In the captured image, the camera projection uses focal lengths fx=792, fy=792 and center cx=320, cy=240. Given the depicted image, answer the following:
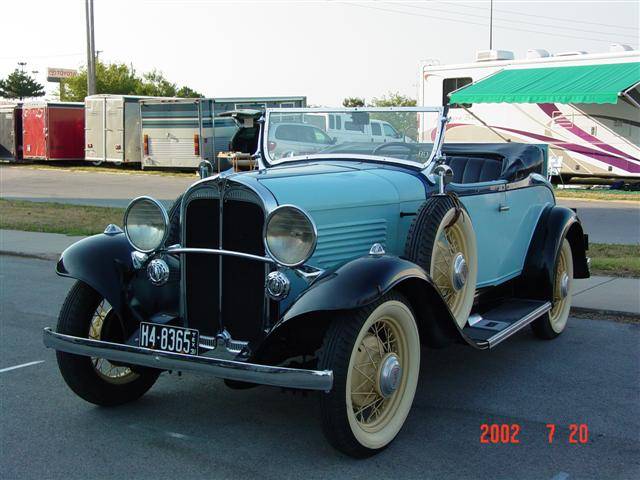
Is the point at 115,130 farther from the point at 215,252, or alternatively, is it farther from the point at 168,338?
the point at 168,338

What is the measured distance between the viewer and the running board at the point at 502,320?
496 cm

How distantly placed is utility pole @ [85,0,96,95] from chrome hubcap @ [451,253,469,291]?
29539 mm

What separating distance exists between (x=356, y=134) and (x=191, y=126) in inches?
781

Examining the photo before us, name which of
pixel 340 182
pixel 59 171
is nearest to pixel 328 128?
pixel 340 182

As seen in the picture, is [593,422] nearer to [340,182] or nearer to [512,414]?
[512,414]

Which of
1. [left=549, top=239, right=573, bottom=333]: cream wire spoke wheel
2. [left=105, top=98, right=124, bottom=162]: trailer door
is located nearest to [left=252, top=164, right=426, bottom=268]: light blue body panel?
[left=549, top=239, right=573, bottom=333]: cream wire spoke wheel

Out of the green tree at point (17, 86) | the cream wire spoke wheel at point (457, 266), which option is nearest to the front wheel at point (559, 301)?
the cream wire spoke wheel at point (457, 266)

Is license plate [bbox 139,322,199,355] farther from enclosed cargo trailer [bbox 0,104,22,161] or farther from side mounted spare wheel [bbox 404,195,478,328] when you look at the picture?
enclosed cargo trailer [bbox 0,104,22,161]

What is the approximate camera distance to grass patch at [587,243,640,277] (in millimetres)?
8859

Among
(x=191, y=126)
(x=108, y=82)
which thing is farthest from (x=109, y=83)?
(x=191, y=126)

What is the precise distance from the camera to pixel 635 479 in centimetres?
378

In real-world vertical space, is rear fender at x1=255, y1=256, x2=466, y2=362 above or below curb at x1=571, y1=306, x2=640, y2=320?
above

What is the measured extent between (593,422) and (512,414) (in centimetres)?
45

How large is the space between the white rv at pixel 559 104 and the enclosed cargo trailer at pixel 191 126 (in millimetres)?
6002
